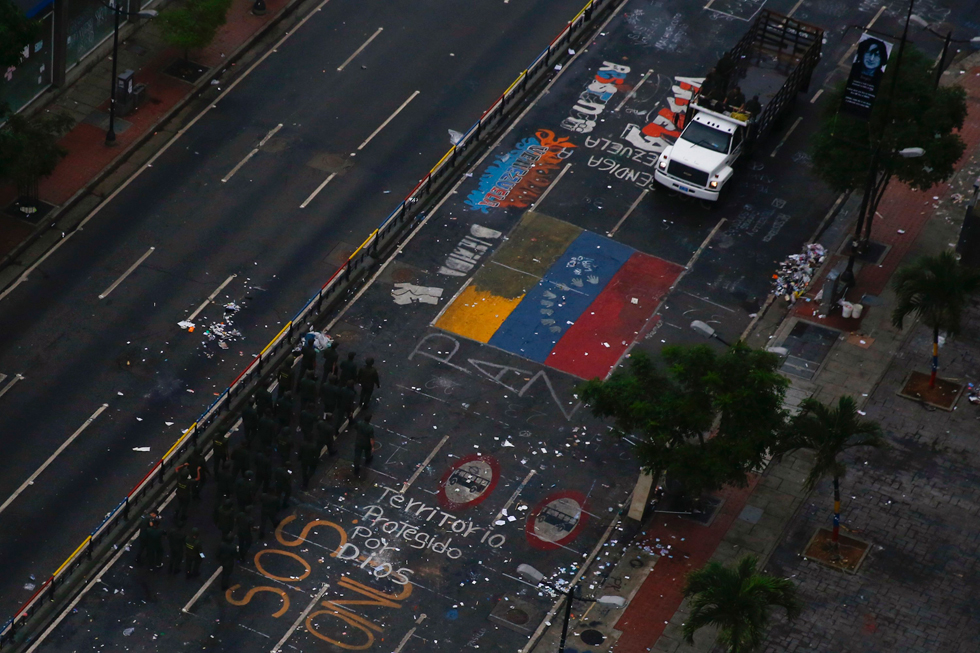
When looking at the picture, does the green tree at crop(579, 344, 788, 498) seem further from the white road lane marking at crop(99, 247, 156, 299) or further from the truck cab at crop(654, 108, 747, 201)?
the white road lane marking at crop(99, 247, 156, 299)

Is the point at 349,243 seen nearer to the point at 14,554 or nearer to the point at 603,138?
the point at 603,138

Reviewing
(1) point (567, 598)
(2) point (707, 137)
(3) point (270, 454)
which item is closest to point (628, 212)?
(2) point (707, 137)

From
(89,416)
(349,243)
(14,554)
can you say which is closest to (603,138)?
(349,243)

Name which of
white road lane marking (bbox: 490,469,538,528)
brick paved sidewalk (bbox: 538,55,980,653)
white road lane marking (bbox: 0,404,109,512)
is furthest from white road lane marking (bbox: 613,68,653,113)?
white road lane marking (bbox: 0,404,109,512)

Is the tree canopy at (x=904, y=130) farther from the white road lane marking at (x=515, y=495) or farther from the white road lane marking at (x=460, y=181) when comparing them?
the white road lane marking at (x=515, y=495)

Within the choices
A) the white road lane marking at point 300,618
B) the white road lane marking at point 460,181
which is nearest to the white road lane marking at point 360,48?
the white road lane marking at point 460,181

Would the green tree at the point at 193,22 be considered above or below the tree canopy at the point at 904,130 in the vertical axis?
below
